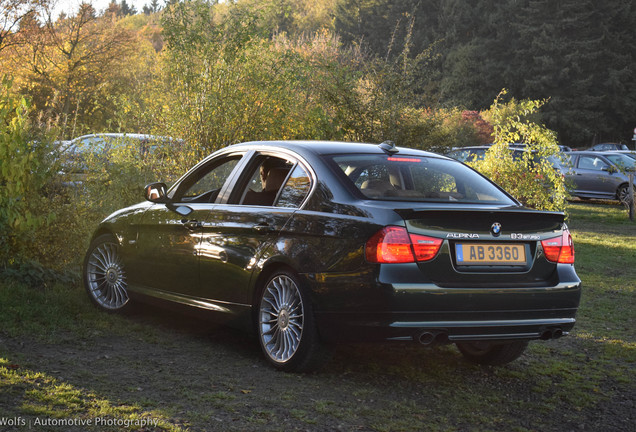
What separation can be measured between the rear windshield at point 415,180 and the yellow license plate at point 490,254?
0.53 meters

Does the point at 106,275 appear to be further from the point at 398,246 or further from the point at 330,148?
the point at 398,246

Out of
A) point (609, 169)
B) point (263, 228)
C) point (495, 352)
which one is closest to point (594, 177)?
point (609, 169)

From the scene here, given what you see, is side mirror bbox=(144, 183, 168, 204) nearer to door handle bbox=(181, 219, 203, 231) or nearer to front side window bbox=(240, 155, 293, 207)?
door handle bbox=(181, 219, 203, 231)

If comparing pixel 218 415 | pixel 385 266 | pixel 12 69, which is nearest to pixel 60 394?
pixel 218 415

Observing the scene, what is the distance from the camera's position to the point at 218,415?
462cm

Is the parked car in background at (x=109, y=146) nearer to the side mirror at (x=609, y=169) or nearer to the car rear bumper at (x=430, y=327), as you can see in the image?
the car rear bumper at (x=430, y=327)

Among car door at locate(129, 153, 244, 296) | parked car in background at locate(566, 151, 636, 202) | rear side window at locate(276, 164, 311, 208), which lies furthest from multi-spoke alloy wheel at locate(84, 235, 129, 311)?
parked car in background at locate(566, 151, 636, 202)

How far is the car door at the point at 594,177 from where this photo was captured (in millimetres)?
26719

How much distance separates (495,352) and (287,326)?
1680 millimetres

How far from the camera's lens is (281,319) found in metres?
5.70

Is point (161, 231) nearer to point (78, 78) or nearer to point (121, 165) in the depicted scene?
point (121, 165)

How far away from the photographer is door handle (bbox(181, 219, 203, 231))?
6534mm

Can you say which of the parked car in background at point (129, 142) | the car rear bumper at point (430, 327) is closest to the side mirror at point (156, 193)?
the car rear bumper at point (430, 327)

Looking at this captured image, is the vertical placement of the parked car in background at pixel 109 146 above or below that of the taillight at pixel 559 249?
above
